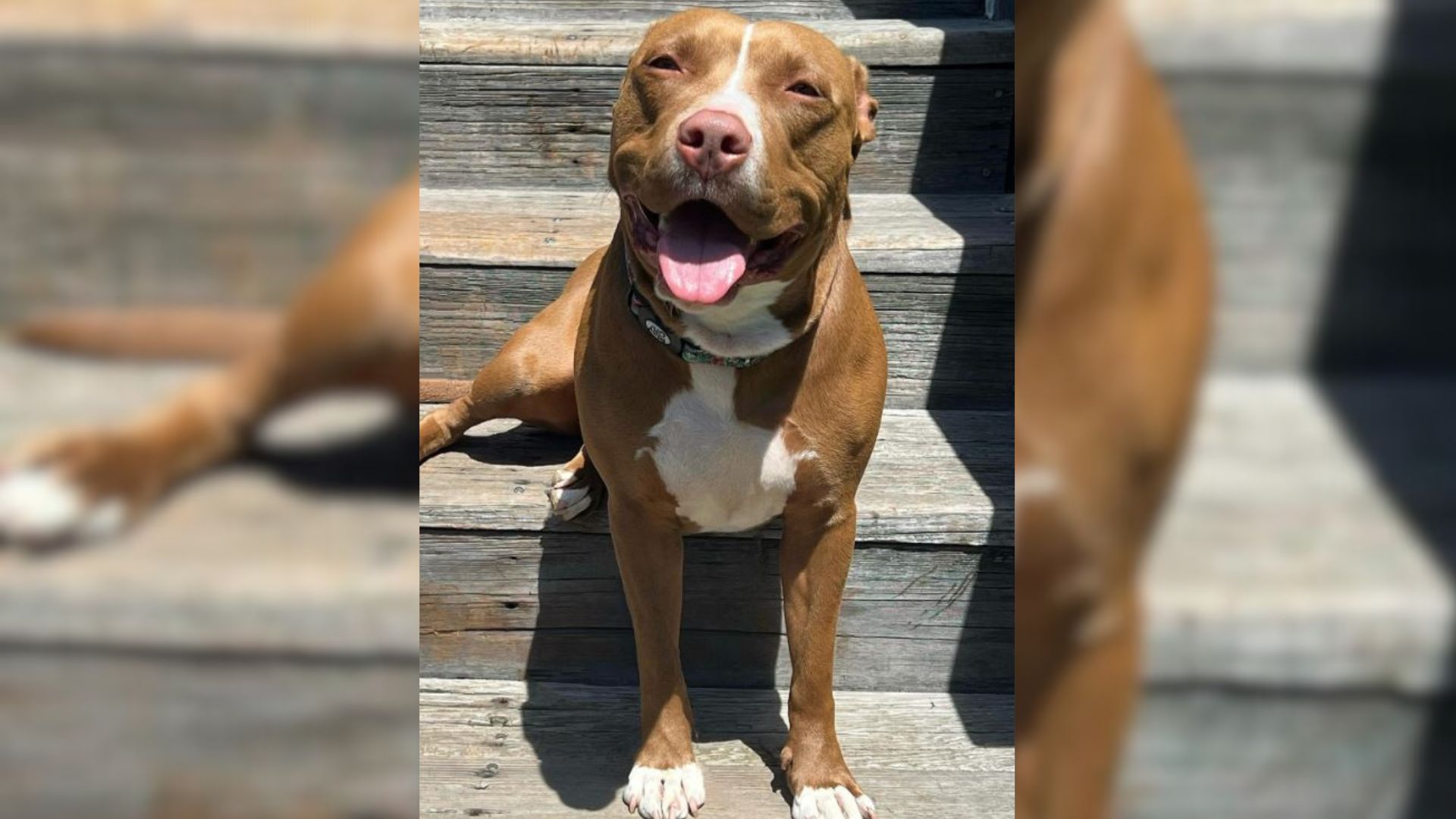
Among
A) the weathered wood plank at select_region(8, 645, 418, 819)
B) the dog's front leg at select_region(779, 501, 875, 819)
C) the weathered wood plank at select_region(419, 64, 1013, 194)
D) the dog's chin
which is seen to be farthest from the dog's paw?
the weathered wood plank at select_region(8, 645, 418, 819)

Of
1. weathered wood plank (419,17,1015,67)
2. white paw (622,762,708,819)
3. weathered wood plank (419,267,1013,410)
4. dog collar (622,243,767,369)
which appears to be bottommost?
white paw (622,762,708,819)

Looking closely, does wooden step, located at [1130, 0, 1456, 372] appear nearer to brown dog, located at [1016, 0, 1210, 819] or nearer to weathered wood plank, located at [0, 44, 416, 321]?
brown dog, located at [1016, 0, 1210, 819]

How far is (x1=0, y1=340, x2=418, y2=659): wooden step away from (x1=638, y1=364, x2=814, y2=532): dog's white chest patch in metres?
1.71

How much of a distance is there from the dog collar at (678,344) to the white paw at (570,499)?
24.4 inches

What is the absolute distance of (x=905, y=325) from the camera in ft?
9.91

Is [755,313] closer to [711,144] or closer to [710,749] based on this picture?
[711,144]

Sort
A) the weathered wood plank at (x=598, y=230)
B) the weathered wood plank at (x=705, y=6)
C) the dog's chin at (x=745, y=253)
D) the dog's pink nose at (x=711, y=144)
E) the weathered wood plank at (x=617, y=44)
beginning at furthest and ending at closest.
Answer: the weathered wood plank at (x=705, y=6) → the weathered wood plank at (x=617, y=44) → the weathered wood plank at (x=598, y=230) → the dog's chin at (x=745, y=253) → the dog's pink nose at (x=711, y=144)

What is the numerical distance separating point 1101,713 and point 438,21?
12.6 feet

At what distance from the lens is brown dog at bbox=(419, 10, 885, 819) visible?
6.22 feet

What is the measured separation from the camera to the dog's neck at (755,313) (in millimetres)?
2047

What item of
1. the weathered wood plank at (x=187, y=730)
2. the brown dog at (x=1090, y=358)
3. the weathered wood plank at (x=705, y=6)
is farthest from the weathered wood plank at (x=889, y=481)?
the brown dog at (x=1090, y=358)

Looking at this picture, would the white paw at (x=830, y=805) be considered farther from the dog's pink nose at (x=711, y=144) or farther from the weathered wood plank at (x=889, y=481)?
the dog's pink nose at (x=711, y=144)

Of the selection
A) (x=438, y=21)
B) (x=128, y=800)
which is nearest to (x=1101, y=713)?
(x=128, y=800)

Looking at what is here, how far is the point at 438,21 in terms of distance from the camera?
380 cm
